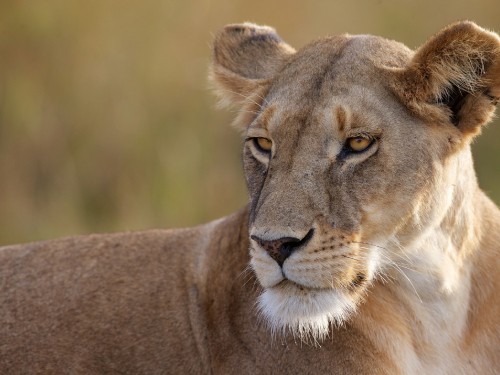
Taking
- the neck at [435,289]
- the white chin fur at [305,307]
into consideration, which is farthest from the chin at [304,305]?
the neck at [435,289]

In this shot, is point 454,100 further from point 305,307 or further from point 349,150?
point 305,307

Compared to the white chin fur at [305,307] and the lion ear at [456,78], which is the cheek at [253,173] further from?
the lion ear at [456,78]

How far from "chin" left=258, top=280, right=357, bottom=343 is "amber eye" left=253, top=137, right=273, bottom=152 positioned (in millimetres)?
570

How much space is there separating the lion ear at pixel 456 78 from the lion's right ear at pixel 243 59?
80cm

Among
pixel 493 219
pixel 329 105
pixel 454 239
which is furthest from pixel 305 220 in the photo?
pixel 493 219

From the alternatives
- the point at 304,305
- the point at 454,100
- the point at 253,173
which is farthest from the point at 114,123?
the point at 304,305

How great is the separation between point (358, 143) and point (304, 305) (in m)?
0.61

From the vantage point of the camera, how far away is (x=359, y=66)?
4.33 meters

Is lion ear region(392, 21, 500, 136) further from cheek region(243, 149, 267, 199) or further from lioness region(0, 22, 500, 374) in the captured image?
cheek region(243, 149, 267, 199)

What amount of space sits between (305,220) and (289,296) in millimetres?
288

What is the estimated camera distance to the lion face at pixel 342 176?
3.93 m

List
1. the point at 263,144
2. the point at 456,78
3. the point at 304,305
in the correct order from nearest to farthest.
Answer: the point at 304,305 → the point at 456,78 → the point at 263,144

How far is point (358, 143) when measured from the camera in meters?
4.09

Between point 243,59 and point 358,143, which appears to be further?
point 243,59
